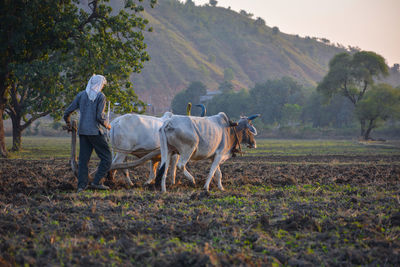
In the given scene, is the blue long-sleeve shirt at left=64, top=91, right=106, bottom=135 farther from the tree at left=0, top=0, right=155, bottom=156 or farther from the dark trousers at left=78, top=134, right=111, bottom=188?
the tree at left=0, top=0, right=155, bottom=156

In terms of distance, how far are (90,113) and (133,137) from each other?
2451mm

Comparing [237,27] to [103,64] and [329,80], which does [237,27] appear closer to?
[329,80]

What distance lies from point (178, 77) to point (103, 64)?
110432mm

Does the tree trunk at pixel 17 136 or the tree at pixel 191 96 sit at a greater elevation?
the tree at pixel 191 96

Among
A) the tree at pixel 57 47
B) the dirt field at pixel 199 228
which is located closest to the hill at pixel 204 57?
the tree at pixel 57 47

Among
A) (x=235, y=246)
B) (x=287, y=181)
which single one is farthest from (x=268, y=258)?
(x=287, y=181)

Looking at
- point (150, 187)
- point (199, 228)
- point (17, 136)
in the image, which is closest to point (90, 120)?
point (150, 187)

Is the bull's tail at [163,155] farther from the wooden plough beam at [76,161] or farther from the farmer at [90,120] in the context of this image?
the farmer at [90,120]

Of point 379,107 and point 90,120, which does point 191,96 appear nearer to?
point 379,107

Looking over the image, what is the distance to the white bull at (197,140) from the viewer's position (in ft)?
30.7

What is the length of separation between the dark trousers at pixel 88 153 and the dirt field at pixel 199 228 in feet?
1.46

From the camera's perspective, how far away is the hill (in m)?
127

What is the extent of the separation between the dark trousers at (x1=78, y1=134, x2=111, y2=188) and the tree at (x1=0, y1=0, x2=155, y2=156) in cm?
1090

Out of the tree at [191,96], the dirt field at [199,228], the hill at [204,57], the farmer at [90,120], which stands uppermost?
the hill at [204,57]
